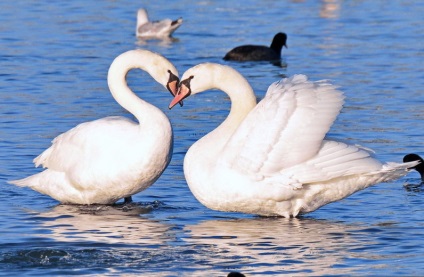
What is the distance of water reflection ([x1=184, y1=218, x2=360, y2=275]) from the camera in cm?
867

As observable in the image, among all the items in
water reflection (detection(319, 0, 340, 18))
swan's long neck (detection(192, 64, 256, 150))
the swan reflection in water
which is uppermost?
swan's long neck (detection(192, 64, 256, 150))

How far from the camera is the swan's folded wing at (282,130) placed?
32.3 ft

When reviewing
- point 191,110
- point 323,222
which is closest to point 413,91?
point 191,110

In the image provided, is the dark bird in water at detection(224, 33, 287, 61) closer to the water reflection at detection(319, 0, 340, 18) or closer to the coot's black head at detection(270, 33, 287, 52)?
the coot's black head at detection(270, 33, 287, 52)

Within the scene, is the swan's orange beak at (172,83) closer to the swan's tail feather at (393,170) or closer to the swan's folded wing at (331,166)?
the swan's folded wing at (331,166)

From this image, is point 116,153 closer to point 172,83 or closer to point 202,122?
point 172,83

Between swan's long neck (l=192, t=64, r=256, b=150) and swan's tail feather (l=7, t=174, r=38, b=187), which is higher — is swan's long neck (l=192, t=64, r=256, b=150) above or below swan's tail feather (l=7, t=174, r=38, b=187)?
above

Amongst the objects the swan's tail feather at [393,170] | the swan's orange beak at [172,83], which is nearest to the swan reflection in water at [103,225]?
the swan's orange beak at [172,83]

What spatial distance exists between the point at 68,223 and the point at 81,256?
1276 mm

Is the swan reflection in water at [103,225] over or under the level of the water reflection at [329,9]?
under

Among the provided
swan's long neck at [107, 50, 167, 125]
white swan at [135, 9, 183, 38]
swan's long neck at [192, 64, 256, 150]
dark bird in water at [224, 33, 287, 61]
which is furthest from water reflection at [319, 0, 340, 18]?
swan's long neck at [192, 64, 256, 150]

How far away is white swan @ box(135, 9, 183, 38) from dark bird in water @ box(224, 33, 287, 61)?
9.99 ft

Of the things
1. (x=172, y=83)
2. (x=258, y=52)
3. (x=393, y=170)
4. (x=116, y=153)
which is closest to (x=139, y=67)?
(x=172, y=83)

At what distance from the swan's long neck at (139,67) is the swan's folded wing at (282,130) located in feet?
2.94
